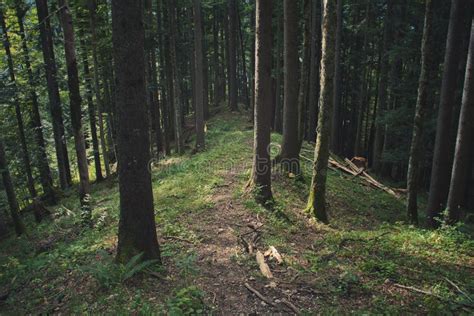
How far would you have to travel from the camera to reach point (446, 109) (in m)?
9.34

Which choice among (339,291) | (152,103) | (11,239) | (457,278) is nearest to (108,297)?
(339,291)

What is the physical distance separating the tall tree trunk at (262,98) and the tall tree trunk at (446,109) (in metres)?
4.95

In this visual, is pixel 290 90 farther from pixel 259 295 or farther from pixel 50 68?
pixel 50 68

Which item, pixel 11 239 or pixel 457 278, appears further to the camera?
pixel 11 239

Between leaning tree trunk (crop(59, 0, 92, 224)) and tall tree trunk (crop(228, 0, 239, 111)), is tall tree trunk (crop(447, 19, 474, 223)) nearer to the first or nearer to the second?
leaning tree trunk (crop(59, 0, 92, 224))

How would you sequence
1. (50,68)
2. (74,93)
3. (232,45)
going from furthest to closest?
(232,45)
(50,68)
(74,93)

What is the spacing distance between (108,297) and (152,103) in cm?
1967

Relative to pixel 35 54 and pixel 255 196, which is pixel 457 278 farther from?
pixel 35 54

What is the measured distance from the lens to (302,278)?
643 centimetres

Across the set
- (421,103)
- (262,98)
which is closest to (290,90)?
(262,98)

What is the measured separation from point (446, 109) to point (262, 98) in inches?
210

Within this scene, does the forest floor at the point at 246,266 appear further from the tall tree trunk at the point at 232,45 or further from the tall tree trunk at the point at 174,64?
the tall tree trunk at the point at 232,45

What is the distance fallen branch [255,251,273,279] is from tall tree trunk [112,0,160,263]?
7.19 ft

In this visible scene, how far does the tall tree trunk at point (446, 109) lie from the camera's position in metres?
8.78
